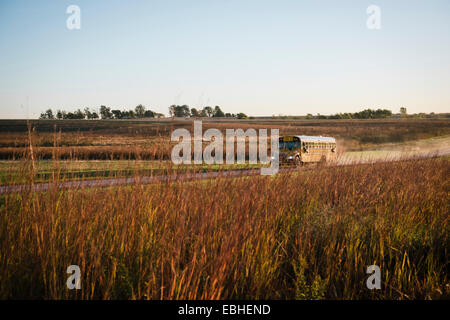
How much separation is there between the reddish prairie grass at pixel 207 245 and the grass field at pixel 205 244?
0.05ft

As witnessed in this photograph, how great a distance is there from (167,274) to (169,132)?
288 centimetres

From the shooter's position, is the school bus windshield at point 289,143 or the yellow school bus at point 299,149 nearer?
the yellow school bus at point 299,149

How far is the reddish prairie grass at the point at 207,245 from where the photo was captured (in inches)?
129

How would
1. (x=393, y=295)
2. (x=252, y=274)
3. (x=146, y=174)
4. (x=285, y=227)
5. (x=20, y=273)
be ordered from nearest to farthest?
(x=20, y=273) → (x=252, y=274) → (x=393, y=295) → (x=285, y=227) → (x=146, y=174)

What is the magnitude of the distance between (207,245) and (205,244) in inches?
1.5

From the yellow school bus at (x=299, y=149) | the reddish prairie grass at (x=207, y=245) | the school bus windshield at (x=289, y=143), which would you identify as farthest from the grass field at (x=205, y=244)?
the school bus windshield at (x=289, y=143)

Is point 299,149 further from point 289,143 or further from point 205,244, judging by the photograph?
point 205,244

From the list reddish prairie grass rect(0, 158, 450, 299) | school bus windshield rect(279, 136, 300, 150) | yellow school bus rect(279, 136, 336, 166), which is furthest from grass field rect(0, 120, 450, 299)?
school bus windshield rect(279, 136, 300, 150)

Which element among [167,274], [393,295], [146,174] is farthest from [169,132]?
[393,295]

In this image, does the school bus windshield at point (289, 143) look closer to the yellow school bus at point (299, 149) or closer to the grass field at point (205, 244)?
the yellow school bus at point (299, 149)
